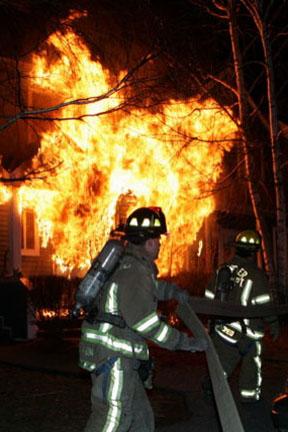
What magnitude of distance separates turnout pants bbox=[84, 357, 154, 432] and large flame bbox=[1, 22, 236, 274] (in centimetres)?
1122

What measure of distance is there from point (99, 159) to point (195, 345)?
1281 cm

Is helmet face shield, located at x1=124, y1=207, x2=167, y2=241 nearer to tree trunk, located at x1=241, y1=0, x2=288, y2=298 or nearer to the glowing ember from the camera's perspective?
tree trunk, located at x1=241, y1=0, x2=288, y2=298

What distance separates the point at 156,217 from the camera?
5145 millimetres

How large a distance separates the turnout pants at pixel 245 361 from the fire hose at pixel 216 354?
1687 mm

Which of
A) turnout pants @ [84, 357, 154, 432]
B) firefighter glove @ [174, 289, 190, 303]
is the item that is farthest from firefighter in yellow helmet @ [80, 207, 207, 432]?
firefighter glove @ [174, 289, 190, 303]

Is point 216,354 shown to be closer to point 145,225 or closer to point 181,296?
point 181,296

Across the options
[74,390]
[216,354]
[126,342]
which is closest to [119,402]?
[126,342]

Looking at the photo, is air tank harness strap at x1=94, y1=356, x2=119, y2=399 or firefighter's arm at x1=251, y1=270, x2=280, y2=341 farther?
firefighter's arm at x1=251, y1=270, x2=280, y2=341

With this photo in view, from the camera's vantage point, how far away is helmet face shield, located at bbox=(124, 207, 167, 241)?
16.6 ft

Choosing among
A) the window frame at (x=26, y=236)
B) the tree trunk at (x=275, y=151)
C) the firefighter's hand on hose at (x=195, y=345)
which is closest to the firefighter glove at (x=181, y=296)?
the firefighter's hand on hose at (x=195, y=345)

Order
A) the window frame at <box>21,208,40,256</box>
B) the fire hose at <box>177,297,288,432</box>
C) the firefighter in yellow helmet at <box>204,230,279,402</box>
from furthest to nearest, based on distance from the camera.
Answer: the window frame at <box>21,208,40,256</box> < the firefighter in yellow helmet at <box>204,230,279,402</box> < the fire hose at <box>177,297,288,432</box>

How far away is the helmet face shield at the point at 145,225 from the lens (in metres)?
5.05

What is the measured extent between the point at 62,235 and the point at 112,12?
5322mm

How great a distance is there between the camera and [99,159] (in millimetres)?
17344
